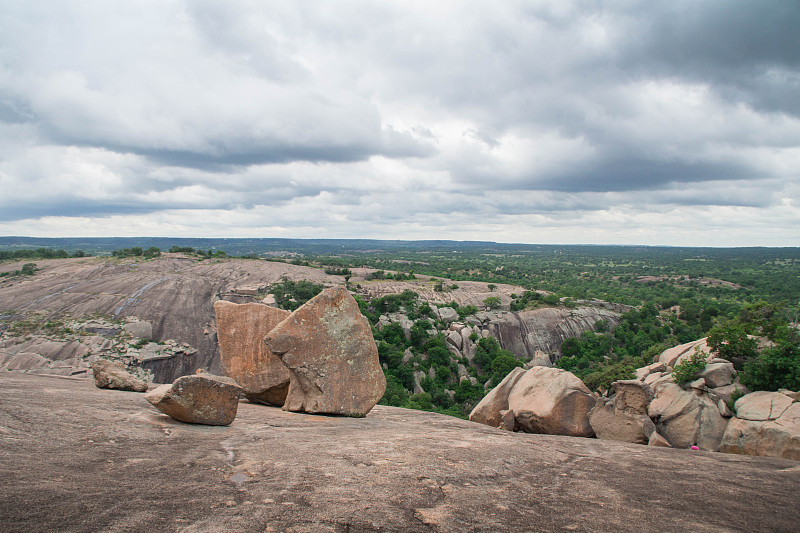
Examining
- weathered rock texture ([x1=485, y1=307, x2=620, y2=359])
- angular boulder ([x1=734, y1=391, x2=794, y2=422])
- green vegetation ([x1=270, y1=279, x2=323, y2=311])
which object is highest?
angular boulder ([x1=734, y1=391, x2=794, y2=422])

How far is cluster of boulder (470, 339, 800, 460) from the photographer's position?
38.8 feet

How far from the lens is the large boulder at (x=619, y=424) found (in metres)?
13.1

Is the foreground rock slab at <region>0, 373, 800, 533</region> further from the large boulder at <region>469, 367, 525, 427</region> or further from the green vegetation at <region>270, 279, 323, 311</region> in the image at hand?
the green vegetation at <region>270, 279, 323, 311</region>

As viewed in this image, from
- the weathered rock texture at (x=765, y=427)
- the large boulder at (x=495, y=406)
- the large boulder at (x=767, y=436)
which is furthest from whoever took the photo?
the large boulder at (x=495, y=406)

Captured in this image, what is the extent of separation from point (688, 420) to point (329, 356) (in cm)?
1182

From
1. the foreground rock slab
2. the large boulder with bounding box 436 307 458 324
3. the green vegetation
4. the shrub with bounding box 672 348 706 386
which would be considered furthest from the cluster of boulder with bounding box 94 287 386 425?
the large boulder with bounding box 436 307 458 324

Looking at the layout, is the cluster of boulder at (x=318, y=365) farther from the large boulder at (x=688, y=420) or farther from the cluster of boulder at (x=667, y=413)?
the large boulder at (x=688, y=420)

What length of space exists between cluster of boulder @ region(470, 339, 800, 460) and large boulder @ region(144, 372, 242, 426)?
9.91 metres

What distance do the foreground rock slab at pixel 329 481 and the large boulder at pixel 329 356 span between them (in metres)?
3.12

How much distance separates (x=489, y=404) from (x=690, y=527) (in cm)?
1171

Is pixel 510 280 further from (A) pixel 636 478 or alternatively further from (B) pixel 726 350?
(A) pixel 636 478

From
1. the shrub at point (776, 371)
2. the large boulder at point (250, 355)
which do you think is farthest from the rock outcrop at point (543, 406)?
the large boulder at point (250, 355)

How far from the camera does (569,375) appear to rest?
15500 mm

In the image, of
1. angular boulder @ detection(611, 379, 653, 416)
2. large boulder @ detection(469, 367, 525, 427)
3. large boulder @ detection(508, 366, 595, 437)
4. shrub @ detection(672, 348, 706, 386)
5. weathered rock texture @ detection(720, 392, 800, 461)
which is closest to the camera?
weathered rock texture @ detection(720, 392, 800, 461)
